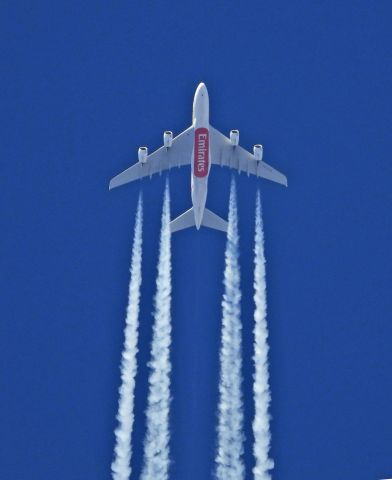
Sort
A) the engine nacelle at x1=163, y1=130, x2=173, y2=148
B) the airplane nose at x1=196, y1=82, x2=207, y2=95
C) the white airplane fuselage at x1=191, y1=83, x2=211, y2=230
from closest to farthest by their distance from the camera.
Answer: the white airplane fuselage at x1=191, y1=83, x2=211, y2=230 → the engine nacelle at x1=163, y1=130, x2=173, y2=148 → the airplane nose at x1=196, y1=82, x2=207, y2=95

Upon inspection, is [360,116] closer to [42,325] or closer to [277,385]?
[277,385]

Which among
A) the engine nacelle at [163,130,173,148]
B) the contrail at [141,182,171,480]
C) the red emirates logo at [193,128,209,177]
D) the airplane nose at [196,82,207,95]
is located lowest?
the contrail at [141,182,171,480]

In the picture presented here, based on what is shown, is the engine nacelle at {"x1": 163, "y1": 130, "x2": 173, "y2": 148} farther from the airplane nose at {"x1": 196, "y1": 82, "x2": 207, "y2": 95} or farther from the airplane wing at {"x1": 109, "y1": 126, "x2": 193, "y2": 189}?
the airplane nose at {"x1": 196, "y1": 82, "x2": 207, "y2": 95}

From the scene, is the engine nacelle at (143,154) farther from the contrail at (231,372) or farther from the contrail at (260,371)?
the contrail at (260,371)

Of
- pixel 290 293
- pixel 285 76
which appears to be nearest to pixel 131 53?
pixel 285 76

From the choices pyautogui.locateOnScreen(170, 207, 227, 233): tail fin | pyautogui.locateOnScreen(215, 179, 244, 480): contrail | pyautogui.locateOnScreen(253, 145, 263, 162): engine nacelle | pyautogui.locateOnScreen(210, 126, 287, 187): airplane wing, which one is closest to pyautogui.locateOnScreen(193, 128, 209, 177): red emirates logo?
pyautogui.locateOnScreen(210, 126, 287, 187): airplane wing

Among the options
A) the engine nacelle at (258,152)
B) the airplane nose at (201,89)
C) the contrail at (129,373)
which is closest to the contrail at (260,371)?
the engine nacelle at (258,152)

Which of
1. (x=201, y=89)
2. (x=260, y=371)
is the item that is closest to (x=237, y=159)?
(x=201, y=89)
